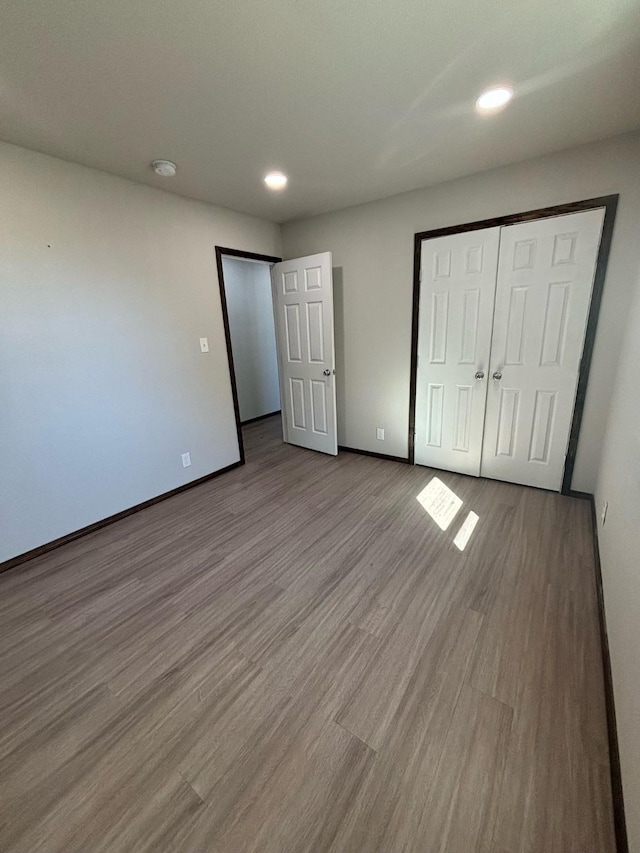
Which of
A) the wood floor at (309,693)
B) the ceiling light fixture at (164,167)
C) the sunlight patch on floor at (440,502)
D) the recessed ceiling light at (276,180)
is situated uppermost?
the recessed ceiling light at (276,180)

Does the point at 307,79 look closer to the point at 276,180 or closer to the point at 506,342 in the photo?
the point at 276,180

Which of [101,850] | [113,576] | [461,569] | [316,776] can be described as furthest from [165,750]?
[461,569]

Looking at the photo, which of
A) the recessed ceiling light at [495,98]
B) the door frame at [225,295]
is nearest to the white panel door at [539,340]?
the recessed ceiling light at [495,98]

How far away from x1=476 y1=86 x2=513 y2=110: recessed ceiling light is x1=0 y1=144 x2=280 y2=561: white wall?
221 cm

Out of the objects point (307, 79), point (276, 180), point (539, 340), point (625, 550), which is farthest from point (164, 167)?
point (625, 550)

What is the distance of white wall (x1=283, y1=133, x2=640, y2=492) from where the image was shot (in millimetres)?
2188

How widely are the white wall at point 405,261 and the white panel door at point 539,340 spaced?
0.13 meters

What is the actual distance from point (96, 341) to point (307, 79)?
199 cm

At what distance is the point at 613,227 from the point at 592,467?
164 cm

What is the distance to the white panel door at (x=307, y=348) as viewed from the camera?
11.0 ft

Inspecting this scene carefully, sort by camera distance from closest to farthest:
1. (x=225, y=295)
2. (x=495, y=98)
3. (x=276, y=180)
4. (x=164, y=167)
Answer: (x=495, y=98)
(x=164, y=167)
(x=276, y=180)
(x=225, y=295)

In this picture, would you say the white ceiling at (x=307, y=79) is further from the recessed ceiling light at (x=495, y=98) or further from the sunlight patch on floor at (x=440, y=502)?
the sunlight patch on floor at (x=440, y=502)

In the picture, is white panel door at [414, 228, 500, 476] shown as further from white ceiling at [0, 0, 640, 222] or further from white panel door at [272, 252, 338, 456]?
white panel door at [272, 252, 338, 456]

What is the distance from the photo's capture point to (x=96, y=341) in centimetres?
238
